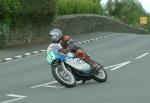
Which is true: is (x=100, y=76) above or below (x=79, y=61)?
below

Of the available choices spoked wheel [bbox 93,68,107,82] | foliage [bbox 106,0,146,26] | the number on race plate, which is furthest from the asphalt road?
foliage [bbox 106,0,146,26]

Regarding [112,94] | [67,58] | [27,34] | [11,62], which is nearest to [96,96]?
[112,94]

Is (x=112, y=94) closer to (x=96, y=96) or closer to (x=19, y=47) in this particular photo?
(x=96, y=96)

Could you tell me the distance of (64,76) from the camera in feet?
48.2

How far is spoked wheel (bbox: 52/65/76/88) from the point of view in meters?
14.5

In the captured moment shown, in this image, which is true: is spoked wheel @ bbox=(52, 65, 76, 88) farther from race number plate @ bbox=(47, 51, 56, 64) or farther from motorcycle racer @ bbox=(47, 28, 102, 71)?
motorcycle racer @ bbox=(47, 28, 102, 71)

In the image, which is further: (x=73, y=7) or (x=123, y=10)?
(x=123, y=10)

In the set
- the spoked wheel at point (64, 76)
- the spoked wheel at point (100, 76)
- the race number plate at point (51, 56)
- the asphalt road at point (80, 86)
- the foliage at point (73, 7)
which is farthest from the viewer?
the foliage at point (73, 7)

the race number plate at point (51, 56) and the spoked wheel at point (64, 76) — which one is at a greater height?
the race number plate at point (51, 56)

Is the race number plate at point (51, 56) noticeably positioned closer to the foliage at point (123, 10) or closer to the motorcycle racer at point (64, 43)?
the motorcycle racer at point (64, 43)

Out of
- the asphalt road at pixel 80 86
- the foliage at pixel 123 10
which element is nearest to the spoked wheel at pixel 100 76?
the asphalt road at pixel 80 86

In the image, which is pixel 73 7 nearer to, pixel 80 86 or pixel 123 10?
pixel 80 86

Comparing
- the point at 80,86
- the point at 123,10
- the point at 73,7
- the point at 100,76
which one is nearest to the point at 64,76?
the point at 80,86

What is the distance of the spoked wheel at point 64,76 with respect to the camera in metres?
14.5
